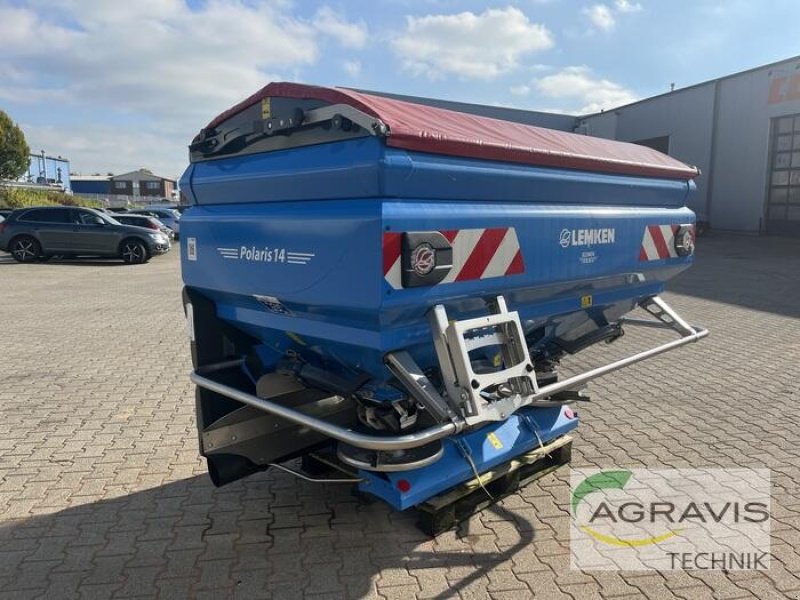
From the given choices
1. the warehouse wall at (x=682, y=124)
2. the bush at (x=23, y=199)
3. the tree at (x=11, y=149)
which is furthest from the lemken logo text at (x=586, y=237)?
the tree at (x=11, y=149)

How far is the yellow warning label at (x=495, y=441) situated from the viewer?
332 cm

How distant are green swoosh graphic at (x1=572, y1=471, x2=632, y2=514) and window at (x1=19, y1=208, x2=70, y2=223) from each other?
17010mm

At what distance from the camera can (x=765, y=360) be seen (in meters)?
6.36

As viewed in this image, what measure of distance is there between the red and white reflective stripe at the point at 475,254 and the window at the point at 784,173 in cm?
2172

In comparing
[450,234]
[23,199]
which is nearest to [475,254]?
[450,234]

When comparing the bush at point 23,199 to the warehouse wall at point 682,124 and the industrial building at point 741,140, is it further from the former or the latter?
the warehouse wall at point 682,124

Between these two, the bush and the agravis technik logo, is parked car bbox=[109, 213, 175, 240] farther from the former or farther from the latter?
the agravis technik logo

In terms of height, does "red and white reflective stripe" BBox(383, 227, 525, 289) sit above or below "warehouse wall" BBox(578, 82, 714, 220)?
below

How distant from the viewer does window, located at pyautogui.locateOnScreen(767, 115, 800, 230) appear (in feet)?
65.9

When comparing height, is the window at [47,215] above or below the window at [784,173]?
below

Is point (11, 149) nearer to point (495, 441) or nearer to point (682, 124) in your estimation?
point (682, 124)

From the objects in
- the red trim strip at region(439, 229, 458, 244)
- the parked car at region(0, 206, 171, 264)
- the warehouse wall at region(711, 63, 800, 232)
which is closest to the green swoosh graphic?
the red trim strip at region(439, 229, 458, 244)

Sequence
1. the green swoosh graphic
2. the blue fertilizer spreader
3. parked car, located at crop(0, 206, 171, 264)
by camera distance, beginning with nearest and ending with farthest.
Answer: the blue fertilizer spreader, the green swoosh graphic, parked car, located at crop(0, 206, 171, 264)

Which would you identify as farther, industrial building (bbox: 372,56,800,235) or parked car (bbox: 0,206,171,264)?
industrial building (bbox: 372,56,800,235)
